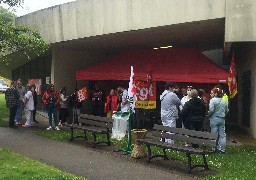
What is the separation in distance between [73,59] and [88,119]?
6.09m

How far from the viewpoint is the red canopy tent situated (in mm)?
13633

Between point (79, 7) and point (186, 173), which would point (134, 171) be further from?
point (79, 7)

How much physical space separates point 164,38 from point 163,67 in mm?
1088

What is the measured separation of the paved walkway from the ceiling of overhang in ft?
14.5

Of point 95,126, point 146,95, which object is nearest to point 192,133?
point 95,126

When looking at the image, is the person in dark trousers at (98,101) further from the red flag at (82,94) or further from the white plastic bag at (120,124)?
the white plastic bag at (120,124)

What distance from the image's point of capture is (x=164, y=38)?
14.4m

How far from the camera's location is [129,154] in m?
9.69

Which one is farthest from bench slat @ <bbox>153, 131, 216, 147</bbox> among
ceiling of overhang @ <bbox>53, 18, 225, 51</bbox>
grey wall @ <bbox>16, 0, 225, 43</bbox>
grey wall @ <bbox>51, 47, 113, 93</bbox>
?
grey wall @ <bbox>51, 47, 113, 93</bbox>

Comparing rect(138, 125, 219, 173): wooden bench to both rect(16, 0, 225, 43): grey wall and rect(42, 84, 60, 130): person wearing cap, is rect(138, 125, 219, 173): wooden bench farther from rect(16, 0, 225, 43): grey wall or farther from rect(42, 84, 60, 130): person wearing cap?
rect(42, 84, 60, 130): person wearing cap

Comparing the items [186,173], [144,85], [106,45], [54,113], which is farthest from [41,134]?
[186,173]

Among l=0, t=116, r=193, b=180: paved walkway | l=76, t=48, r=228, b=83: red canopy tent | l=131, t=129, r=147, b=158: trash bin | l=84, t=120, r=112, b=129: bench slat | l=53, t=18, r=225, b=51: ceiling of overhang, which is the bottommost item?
l=0, t=116, r=193, b=180: paved walkway

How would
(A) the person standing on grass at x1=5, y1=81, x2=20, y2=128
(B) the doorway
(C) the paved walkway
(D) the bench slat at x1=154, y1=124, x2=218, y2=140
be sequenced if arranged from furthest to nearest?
(B) the doorway, (A) the person standing on grass at x1=5, y1=81, x2=20, y2=128, (D) the bench slat at x1=154, y1=124, x2=218, y2=140, (C) the paved walkway

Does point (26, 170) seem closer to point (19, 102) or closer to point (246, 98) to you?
point (19, 102)
